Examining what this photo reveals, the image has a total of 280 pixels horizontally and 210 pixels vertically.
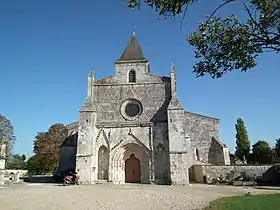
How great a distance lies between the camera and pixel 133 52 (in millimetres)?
29109

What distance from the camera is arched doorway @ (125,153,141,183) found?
2450 cm

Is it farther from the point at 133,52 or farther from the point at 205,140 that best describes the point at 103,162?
the point at 133,52

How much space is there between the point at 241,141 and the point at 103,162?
35321 mm

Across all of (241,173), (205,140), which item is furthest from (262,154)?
(241,173)

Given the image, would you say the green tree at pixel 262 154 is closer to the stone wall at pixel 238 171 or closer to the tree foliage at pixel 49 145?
the stone wall at pixel 238 171

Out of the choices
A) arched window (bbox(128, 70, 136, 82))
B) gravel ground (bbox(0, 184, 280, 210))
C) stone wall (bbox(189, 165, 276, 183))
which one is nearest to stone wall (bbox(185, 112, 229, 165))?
stone wall (bbox(189, 165, 276, 183))

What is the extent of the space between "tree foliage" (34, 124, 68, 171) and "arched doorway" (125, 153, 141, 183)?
24.1 m

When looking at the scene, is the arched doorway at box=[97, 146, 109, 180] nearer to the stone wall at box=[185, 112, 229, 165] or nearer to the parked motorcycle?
the parked motorcycle

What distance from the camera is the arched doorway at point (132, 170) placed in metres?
24.5

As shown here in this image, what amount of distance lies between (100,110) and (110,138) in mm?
3164

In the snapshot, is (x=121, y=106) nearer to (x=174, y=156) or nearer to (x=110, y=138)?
(x=110, y=138)

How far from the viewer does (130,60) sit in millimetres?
27344

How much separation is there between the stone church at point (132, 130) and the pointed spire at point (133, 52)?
0.34 meters

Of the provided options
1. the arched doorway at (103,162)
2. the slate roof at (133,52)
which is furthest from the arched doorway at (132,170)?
the slate roof at (133,52)
